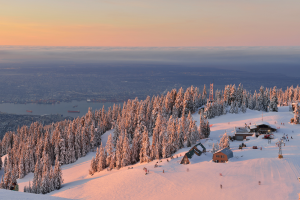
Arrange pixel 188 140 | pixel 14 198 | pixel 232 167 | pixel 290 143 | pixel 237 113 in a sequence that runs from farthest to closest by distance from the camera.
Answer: pixel 237 113 → pixel 188 140 → pixel 290 143 → pixel 232 167 → pixel 14 198

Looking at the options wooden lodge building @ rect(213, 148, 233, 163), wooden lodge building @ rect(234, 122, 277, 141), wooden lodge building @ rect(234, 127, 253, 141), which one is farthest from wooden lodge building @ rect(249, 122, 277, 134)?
wooden lodge building @ rect(213, 148, 233, 163)

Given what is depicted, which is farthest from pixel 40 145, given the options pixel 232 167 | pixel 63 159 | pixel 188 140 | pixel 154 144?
pixel 232 167

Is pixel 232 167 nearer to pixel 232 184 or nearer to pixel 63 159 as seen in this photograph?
pixel 232 184

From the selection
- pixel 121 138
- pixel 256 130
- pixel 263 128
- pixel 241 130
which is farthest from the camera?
pixel 241 130

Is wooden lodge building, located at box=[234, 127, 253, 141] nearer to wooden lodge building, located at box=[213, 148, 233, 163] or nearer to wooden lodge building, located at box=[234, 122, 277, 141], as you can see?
wooden lodge building, located at box=[234, 122, 277, 141]

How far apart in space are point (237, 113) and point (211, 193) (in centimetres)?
7784

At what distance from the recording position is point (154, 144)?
240 feet

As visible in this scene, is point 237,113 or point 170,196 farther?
point 237,113

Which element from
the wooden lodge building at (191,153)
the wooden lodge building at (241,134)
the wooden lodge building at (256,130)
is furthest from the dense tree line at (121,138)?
the wooden lodge building at (256,130)

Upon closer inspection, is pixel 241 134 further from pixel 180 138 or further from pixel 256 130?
pixel 180 138

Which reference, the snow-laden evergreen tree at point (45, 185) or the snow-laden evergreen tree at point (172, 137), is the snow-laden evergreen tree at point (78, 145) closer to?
the snow-laden evergreen tree at point (45, 185)

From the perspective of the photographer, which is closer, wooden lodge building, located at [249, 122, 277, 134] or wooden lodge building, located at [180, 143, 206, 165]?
wooden lodge building, located at [180, 143, 206, 165]

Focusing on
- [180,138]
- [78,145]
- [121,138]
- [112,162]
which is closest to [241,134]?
[180,138]

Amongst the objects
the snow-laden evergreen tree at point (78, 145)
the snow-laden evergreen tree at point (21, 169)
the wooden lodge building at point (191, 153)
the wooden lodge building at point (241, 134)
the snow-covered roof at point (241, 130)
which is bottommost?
the snow-laden evergreen tree at point (21, 169)
